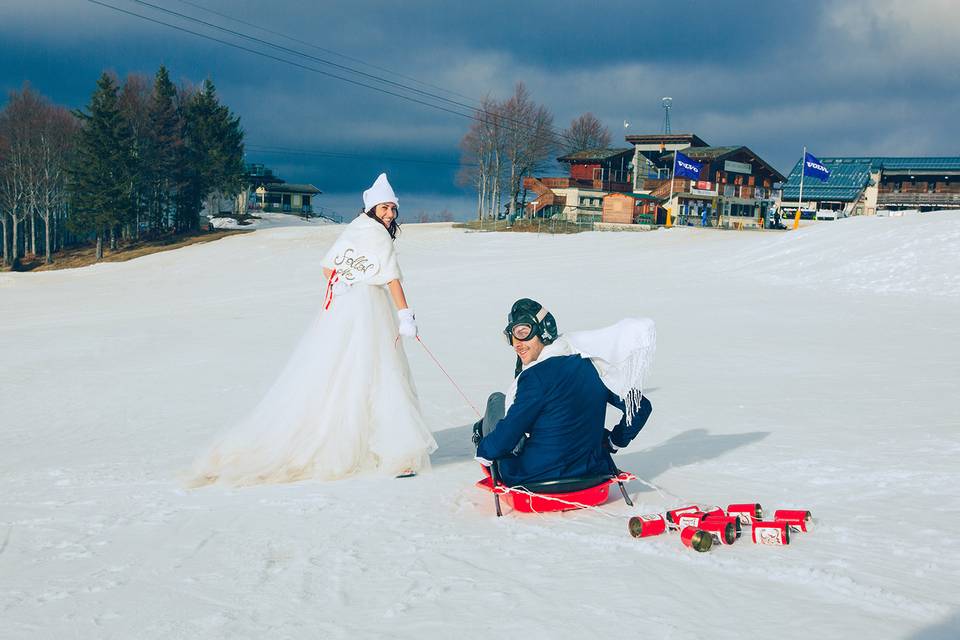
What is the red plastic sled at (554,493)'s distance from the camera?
500cm

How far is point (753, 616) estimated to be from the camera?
3473mm

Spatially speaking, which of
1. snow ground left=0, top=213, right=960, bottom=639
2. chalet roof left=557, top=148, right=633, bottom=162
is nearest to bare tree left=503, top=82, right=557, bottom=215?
chalet roof left=557, top=148, right=633, bottom=162

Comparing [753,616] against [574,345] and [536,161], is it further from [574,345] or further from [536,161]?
[536,161]

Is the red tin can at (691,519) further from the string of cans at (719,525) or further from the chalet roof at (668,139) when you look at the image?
the chalet roof at (668,139)

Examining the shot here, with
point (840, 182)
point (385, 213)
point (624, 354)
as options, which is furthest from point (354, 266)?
point (840, 182)

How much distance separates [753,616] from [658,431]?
4645mm

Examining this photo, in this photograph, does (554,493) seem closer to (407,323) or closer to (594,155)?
(407,323)

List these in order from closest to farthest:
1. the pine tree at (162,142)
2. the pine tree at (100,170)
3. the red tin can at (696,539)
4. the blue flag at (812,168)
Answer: the red tin can at (696,539), the blue flag at (812,168), the pine tree at (100,170), the pine tree at (162,142)

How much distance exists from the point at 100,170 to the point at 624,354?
52.8 m

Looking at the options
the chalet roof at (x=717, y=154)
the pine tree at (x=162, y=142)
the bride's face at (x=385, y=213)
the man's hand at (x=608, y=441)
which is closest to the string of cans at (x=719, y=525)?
A: the man's hand at (x=608, y=441)

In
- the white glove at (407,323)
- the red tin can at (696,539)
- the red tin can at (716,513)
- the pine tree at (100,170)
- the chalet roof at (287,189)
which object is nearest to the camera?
the red tin can at (696,539)

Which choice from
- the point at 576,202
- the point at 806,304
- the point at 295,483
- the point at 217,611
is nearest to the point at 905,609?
the point at 217,611

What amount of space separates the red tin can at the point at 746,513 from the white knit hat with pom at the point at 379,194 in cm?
356

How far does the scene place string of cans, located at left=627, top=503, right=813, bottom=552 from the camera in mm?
4375
